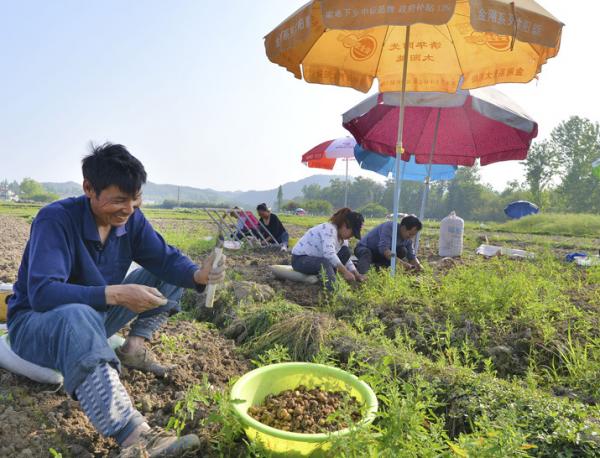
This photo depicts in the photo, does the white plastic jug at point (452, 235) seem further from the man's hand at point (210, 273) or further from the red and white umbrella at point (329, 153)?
the man's hand at point (210, 273)

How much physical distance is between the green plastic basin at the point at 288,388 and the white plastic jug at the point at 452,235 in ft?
18.3

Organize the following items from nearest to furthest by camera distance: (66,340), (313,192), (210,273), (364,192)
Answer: (66,340)
(210,273)
(364,192)
(313,192)

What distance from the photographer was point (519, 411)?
5.67ft

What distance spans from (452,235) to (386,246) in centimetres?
235

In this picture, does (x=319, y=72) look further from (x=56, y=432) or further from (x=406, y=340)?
(x=56, y=432)

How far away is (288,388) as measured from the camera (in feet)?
6.14

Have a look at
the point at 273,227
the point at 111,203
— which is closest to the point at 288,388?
the point at 111,203

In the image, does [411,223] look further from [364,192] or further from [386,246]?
[364,192]

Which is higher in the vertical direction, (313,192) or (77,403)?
(313,192)

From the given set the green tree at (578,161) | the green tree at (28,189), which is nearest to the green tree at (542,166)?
the green tree at (578,161)

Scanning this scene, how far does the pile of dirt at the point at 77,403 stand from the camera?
1540 millimetres

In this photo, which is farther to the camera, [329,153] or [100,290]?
[329,153]

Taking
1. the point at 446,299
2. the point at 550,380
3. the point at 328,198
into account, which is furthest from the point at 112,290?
the point at 328,198

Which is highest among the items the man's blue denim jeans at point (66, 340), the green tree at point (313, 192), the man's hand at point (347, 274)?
the green tree at point (313, 192)
